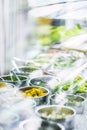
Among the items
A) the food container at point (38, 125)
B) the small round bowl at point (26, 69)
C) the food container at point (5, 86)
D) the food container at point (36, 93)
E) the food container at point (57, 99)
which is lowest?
the food container at point (38, 125)

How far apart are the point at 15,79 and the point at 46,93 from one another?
0.67 ft

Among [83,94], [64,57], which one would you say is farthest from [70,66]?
[83,94]

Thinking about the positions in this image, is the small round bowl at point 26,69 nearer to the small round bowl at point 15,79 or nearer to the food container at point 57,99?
the small round bowl at point 15,79

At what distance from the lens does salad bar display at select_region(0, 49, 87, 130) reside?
1.29 metres

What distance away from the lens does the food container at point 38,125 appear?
1256 millimetres

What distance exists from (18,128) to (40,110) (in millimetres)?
152

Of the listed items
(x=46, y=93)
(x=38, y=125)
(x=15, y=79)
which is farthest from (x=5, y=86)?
(x=38, y=125)

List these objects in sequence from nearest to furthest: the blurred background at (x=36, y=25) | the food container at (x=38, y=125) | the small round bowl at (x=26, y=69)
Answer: the food container at (x=38, y=125)
the blurred background at (x=36, y=25)
the small round bowl at (x=26, y=69)

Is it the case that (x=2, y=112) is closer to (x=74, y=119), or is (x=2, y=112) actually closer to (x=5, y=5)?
(x=74, y=119)

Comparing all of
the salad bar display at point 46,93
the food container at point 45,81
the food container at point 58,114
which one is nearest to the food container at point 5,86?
the salad bar display at point 46,93

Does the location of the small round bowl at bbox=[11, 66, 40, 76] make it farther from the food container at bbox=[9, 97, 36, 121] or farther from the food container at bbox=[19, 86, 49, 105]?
the food container at bbox=[9, 97, 36, 121]

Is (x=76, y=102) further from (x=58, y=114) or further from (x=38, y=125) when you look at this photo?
(x=38, y=125)

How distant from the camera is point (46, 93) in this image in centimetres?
148

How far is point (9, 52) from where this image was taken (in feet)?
5.23
